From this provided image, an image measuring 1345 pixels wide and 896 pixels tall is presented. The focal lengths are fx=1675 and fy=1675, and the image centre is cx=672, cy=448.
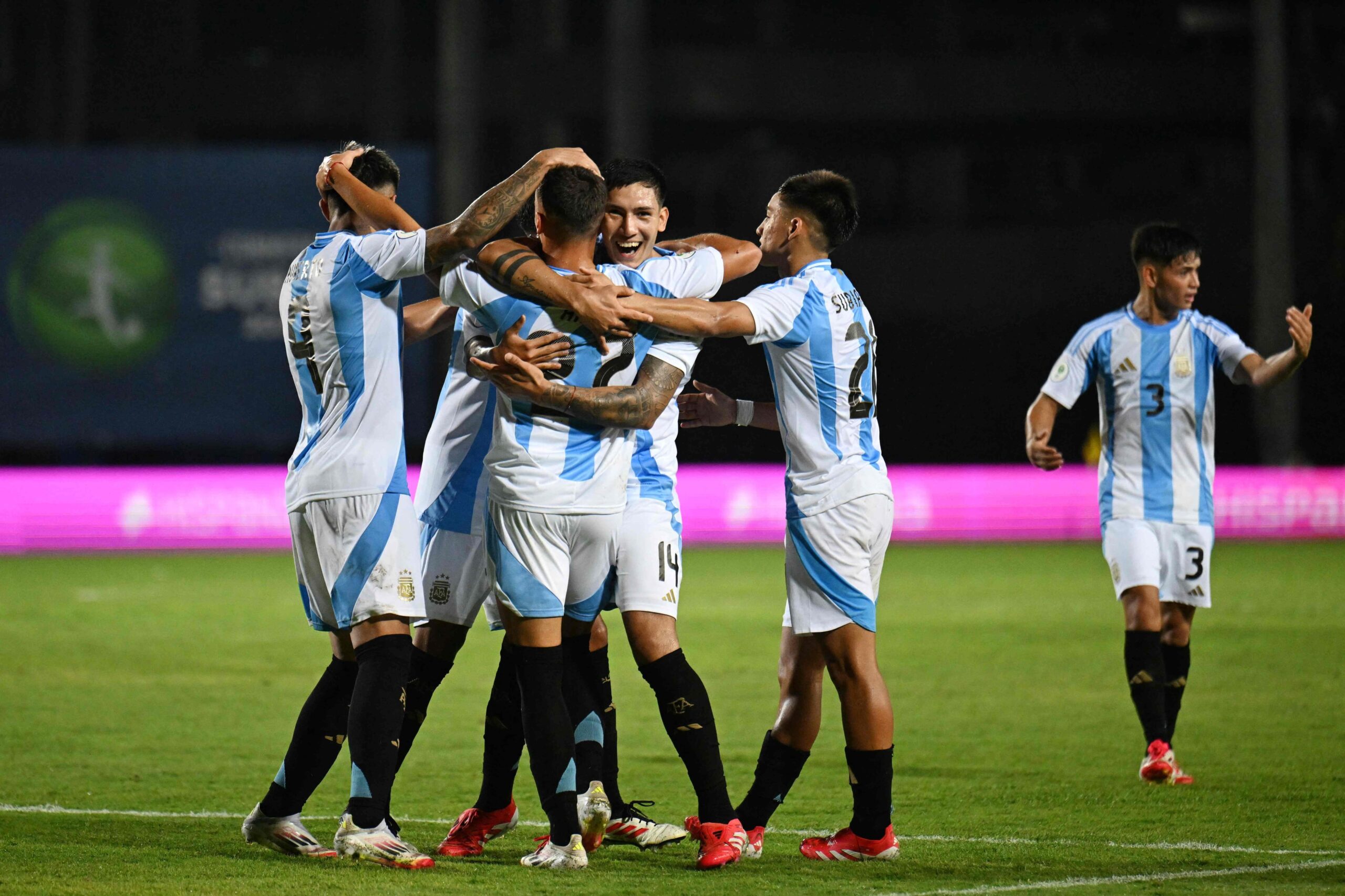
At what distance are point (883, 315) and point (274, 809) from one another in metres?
25.5

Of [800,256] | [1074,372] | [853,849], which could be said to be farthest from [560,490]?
[1074,372]

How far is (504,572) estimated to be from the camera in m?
Result: 4.97

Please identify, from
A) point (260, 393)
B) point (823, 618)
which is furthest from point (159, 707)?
point (260, 393)

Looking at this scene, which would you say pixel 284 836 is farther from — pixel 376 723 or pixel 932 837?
pixel 932 837

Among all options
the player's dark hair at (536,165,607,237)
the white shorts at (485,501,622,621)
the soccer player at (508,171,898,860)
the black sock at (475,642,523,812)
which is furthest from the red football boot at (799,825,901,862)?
the player's dark hair at (536,165,607,237)

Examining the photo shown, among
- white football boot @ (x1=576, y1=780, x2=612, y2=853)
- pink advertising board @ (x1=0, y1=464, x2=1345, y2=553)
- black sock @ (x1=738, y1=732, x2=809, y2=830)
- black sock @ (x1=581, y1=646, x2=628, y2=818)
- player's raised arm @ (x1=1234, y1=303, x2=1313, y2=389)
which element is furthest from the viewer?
pink advertising board @ (x1=0, y1=464, x2=1345, y2=553)

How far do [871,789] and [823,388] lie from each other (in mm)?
1251

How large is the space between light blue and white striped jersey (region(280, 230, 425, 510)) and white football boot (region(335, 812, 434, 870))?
1012mm

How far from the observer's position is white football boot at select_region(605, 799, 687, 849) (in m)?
5.42

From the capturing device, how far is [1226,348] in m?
7.21

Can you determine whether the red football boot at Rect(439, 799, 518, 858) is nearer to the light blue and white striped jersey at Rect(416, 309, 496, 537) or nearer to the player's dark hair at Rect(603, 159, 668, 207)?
the light blue and white striped jersey at Rect(416, 309, 496, 537)

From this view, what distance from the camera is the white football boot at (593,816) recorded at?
17.3 feet

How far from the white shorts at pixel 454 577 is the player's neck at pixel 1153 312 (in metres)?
3.35

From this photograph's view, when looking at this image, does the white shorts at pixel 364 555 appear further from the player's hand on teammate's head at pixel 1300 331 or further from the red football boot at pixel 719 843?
the player's hand on teammate's head at pixel 1300 331
